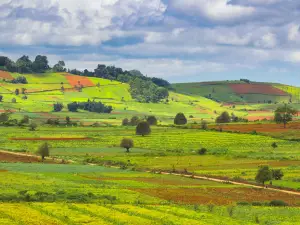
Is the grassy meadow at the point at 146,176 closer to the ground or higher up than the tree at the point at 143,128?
closer to the ground

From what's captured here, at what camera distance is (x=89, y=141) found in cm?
15550

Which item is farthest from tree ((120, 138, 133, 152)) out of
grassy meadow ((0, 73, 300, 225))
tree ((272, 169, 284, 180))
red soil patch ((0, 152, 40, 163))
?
tree ((272, 169, 284, 180))

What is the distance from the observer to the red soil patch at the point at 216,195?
74.8 meters

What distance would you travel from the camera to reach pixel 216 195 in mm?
79500

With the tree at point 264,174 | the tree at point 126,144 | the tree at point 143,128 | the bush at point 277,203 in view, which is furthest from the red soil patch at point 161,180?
the tree at point 143,128

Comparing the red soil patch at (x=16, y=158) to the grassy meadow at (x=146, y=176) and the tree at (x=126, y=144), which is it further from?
the tree at (x=126, y=144)

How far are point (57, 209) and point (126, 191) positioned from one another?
20.5 m

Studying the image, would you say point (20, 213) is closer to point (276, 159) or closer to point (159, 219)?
point (159, 219)

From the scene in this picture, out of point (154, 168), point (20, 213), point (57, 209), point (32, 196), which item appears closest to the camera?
point (20, 213)

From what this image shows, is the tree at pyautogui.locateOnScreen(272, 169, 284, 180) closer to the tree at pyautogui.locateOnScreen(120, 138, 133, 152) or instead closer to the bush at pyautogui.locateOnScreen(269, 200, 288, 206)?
the bush at pyautogui.locateOnScreen(269, 200, 288, 206)

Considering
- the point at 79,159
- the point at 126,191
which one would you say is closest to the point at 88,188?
the point at 126,191

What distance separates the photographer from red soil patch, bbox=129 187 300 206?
74812 millimetres

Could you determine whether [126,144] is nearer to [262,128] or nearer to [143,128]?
[143,128]

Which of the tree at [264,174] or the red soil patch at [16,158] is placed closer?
the tree at [264,174]
